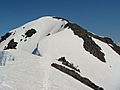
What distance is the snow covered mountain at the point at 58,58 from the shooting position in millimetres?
16144

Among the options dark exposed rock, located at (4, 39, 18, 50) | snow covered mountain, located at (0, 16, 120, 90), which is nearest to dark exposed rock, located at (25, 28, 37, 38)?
snow covered mountain, located at (0, 16, 120, 90)

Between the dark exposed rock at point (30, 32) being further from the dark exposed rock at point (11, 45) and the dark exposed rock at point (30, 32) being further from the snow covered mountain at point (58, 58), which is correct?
the dark exposed rock at point (11, 45)

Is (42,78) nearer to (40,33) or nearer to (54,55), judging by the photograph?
(54,55)

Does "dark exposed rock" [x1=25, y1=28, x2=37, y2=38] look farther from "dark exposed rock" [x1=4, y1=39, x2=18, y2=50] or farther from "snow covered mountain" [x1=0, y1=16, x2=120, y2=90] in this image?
"dark exposed rock" [x1=4, y1=39, x2=18, y2=50]

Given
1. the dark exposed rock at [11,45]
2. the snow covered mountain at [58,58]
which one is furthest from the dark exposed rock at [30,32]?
the dark exposed rock at [11,45]

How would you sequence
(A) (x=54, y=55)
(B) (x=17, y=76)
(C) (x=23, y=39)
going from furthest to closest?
(C) (x=23, y=39), (A) (x=54, y=55), (B) (x=17, y=76)

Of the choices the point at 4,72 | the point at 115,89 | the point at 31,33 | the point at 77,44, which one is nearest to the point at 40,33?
the point at 31,33

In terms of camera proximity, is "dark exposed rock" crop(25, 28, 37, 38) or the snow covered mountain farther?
"dark exposed rock" crop(25, 28, 37, 38)

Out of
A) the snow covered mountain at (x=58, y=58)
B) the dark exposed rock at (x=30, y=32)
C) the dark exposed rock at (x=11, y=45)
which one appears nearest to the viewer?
the snow covered mountain at (x=58, y=58)

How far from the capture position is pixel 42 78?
52.3 feet

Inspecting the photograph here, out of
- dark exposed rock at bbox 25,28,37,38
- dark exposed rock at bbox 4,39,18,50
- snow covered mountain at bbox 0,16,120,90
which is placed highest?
dark exposed rock at bbox 25,28,37,38

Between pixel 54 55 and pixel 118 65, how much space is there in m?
18.8

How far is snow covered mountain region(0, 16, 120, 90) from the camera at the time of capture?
1614 cm

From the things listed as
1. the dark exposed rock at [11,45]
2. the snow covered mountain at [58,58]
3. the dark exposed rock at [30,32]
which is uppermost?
the dark exposed rock at [30,32]
